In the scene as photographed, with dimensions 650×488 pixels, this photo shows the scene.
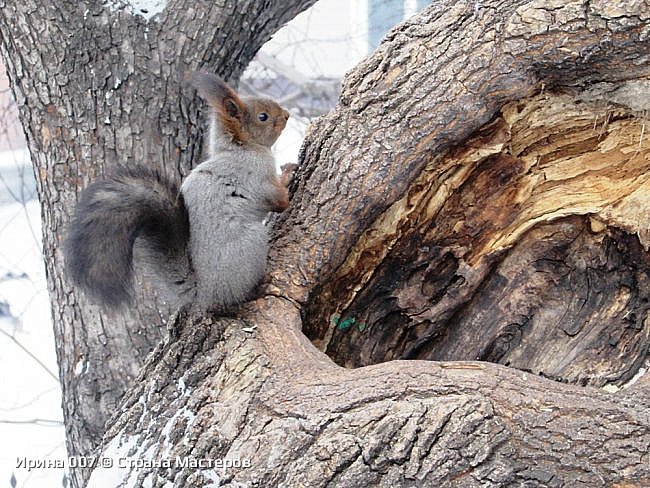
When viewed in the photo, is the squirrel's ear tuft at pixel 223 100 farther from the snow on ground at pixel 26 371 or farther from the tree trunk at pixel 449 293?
the snow on ground at pixel 26 371

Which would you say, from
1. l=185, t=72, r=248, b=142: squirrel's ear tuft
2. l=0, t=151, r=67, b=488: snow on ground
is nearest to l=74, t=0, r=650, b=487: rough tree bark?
l=185, t=72, r=248, b=142: squirrel's ear tuft

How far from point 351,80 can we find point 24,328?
296cm

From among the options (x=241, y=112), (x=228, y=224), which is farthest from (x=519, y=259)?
(x=241, y=112)


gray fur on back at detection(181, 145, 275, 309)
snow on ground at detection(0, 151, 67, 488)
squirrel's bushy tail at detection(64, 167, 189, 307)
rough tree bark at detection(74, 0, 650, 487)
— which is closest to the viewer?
rough tree bark at detection(74, 0, 650, 487)

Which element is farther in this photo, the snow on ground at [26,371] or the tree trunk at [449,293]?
the snow on ground at [26,371]

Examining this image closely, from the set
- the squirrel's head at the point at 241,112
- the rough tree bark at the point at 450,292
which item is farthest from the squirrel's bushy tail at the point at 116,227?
the squirrel's head at the point at 241,112

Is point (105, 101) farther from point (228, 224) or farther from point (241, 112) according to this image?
point (228, 224)

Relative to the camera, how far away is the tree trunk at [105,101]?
2273 millimetres

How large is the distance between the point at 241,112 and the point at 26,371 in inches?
99.5

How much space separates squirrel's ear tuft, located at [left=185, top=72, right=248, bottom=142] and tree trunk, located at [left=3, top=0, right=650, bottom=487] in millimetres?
303

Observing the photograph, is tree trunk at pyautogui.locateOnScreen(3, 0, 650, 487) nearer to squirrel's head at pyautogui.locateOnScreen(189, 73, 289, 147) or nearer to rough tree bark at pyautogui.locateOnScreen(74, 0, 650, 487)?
rough tree bark at pyautogui.locateOnScreen(74, 0, 650, 487)

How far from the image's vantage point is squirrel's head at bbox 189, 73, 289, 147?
2129mm

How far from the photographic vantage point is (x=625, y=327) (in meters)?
2.01

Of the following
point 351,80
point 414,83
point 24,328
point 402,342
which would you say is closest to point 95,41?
point 351,80
